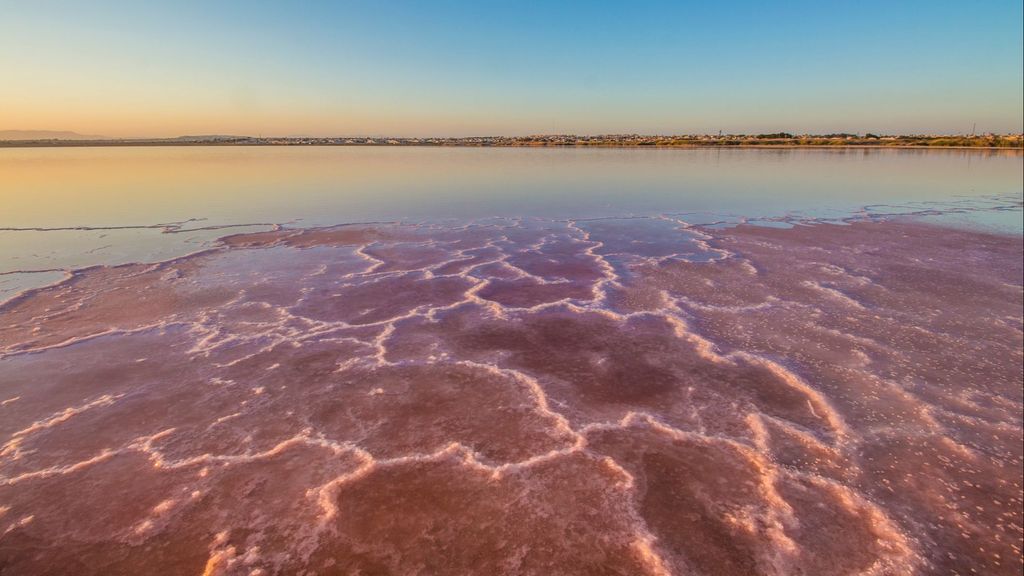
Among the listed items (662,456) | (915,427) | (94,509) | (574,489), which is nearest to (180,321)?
(94,509)

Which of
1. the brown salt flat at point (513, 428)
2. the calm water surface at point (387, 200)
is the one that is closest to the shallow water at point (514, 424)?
the brown salt flat at point (513, 428)

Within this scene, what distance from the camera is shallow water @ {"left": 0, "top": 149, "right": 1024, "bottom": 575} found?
430 cm

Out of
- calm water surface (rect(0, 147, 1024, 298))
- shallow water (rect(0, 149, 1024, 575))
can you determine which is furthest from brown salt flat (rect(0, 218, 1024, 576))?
calm water surface (rect(0, 147, 1024, 298))

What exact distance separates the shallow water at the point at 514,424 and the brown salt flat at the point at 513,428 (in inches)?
1.2

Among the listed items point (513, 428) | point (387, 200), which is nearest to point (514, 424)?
point (513, 428)

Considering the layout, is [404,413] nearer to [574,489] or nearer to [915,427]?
[574,489]

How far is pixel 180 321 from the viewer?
30.7 feet

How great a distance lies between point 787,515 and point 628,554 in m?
1.63

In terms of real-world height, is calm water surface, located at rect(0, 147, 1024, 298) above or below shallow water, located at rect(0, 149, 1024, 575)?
above

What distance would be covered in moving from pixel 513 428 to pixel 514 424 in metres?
0.08

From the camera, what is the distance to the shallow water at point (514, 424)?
430cm

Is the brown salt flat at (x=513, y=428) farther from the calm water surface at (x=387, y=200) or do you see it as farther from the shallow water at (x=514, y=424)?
the calm water surface at (x=387, y=200)

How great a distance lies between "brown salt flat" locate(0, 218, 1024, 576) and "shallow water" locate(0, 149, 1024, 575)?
0.03 m

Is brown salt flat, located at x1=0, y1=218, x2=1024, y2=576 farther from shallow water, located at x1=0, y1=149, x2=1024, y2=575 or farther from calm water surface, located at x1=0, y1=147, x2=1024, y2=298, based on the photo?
calm water surface, located at x1=0, y1=147, x2=1024, y2=298
